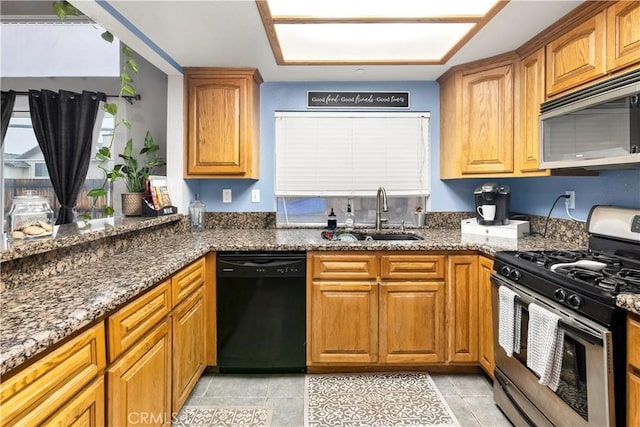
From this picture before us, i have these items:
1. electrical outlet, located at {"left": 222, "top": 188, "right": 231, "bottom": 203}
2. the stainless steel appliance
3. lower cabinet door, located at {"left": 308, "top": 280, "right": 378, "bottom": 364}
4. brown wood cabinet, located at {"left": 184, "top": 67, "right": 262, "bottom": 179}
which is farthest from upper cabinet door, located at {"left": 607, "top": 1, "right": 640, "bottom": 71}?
electrical outlet, located at {"left": 222, "top": 188, "right": 231, "bottom": 203}

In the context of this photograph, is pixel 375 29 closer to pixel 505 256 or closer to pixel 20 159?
pixel 505 256

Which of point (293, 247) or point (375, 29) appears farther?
point (293, 247)

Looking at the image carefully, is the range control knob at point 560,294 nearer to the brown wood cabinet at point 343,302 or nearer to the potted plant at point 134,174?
the brown wood cabinet at point 343,302

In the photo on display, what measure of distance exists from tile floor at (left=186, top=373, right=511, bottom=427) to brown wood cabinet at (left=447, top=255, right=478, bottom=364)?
0.53ft

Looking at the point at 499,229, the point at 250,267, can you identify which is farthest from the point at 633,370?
the point at 250,267

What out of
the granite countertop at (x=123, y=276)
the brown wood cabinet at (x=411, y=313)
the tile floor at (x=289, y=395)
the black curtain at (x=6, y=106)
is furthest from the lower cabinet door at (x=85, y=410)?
the black curtain at (x=6, y=106)

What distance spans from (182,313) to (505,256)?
5.79 ft

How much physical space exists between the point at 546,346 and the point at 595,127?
106cm

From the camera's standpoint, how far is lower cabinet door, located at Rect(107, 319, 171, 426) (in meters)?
1.21

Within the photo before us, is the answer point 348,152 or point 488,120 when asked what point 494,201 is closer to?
point 488,120

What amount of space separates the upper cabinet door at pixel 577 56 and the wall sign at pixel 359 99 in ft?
3.82

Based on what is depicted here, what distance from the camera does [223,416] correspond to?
192 cm

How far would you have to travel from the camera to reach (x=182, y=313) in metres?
1.86

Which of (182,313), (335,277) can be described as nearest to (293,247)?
(335,277)
